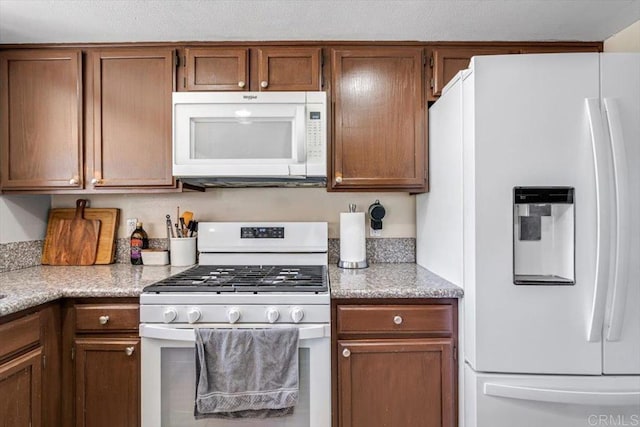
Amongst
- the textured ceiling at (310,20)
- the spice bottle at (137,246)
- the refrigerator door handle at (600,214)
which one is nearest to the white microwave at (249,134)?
the textured ceiling at (310,20)

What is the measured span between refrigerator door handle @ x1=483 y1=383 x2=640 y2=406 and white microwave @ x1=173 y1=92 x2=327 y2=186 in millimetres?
1226

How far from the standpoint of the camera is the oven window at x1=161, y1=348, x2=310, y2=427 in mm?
1525

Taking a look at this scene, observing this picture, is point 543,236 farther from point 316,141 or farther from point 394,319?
point 316,141

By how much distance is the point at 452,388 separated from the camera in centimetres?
155

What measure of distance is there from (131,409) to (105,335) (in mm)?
334

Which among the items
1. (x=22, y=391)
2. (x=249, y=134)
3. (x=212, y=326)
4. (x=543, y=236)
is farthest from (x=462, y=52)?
(x=22, y=391)

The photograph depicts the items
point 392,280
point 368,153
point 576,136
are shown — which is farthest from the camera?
point 368,153

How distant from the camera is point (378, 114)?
1951 millimetres

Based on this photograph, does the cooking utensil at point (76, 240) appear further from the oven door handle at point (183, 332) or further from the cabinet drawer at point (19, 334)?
the oven door handle at point (183, 332)

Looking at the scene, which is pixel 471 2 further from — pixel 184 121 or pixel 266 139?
pixel 184 121

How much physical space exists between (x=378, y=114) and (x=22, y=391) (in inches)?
79.0

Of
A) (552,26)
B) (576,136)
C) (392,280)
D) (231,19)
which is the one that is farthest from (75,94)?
(552,26)

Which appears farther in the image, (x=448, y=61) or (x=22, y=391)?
(x=448, y=61)

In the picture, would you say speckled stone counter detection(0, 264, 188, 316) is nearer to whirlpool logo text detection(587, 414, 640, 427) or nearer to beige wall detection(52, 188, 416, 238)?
beige wall detection(52, 188, 416, 238)
